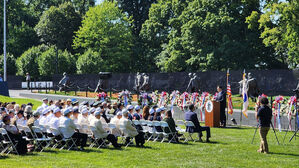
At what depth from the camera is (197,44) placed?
50250 millimetres

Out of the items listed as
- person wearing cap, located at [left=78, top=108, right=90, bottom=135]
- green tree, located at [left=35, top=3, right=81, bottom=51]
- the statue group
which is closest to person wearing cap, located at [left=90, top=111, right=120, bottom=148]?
person wearing cap, located at [left=78, top=108, right=90, bottom=135]

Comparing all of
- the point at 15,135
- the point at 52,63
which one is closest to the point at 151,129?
the point at 15,135

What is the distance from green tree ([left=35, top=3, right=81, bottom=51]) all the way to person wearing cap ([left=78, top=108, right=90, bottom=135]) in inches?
2162

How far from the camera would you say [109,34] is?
62000 mm

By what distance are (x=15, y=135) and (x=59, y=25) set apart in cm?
5718

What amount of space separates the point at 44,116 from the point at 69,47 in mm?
56930

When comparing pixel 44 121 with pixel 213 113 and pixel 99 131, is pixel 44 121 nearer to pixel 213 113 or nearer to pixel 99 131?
pixel 99 131

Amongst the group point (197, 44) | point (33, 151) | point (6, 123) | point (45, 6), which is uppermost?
point (45, 6)

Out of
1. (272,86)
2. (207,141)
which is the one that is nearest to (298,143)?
(207,141)

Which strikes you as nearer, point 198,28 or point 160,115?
point 160,115

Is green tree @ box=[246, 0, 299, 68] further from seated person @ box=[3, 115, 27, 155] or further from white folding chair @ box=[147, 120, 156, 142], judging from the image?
seated person @ box=[3, 115, 27, 155]

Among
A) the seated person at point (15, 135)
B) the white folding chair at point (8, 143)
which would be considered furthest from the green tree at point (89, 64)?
the seated person at point (15, 135)

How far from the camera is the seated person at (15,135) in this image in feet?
43.5

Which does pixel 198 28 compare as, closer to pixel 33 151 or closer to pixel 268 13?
pixel 268 13
